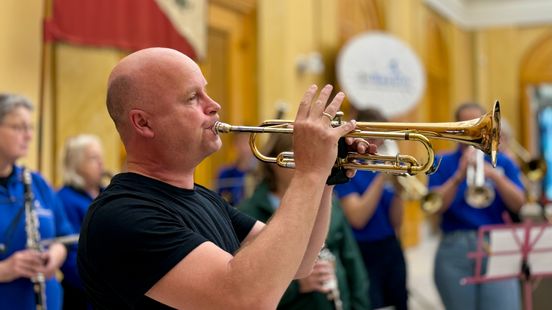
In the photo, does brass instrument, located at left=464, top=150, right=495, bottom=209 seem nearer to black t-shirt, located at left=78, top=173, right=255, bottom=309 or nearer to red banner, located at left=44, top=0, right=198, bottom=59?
red banner, located at left=44, top=0, right=198, bottom=59

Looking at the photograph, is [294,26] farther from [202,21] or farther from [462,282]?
[462,282]

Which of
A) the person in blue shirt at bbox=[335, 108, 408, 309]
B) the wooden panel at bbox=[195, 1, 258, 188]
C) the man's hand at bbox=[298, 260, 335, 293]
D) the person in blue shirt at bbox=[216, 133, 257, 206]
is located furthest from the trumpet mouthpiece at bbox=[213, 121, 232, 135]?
the wooden panel at bbox=[195, 1, 258, 188]

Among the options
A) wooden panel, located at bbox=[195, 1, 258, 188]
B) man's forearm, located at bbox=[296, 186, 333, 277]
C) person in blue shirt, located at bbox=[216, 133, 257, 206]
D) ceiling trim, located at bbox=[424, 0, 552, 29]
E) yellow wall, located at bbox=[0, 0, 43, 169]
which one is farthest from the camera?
ceiling trim, located at bbox=[424, 0, 552, 29]

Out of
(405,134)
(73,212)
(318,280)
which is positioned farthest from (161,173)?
(73,212)

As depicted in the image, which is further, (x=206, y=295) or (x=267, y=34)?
(x=267, y=34)

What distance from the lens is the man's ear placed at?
1645 mm

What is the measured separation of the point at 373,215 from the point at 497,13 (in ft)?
38.2

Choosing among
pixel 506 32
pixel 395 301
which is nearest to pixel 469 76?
pixel 506 32

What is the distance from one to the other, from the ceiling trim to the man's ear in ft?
41.5

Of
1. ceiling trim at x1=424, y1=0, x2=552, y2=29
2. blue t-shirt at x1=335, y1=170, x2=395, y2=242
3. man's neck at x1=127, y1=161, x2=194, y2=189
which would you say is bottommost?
blue t-shirt at x1=335, y1=170, x2=395, y2=242

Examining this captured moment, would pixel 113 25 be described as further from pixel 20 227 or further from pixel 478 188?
pixel 478 188

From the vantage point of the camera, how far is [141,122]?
65.1 inches

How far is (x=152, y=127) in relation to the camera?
5.40ft

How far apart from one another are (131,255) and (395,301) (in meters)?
2.97
